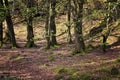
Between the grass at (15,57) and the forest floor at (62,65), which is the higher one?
the forest floor at (62,65)

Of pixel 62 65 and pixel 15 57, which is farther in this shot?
pixel 15 57

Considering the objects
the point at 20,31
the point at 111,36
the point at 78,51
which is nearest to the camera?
the point at 78,51

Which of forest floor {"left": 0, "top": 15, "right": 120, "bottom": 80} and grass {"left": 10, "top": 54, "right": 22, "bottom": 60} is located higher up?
forest floor {"left": 0, "top": 15, "right": 120, "bottom": 80}

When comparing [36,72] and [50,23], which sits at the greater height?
[50,23]

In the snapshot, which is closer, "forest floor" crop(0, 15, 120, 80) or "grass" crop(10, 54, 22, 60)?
"forest floor" crop(0, 15, 120, 80)

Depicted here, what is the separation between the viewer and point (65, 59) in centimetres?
1964

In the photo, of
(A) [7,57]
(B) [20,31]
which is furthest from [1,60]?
(B) [20,31]

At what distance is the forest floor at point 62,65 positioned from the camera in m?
14.5

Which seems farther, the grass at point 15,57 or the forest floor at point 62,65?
the grass at point 15,57

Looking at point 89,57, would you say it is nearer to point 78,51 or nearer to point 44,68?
point 78,51

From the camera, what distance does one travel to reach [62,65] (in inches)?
689

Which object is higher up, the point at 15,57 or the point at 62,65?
the point at 62,65

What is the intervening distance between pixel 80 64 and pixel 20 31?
27153 millimetres

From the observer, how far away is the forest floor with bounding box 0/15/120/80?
14.5 metres
